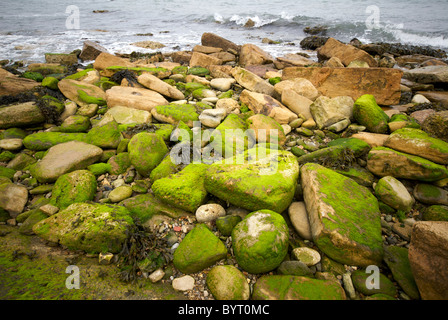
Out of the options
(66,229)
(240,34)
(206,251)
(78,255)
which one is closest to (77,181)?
(66,229)

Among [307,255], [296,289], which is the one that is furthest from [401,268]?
[296,289]

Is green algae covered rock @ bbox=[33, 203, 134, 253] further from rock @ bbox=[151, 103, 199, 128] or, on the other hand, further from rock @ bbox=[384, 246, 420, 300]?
rock @ bbox=[384, 246, 420, 300]

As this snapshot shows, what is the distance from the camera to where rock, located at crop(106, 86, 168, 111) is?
17.0 ft

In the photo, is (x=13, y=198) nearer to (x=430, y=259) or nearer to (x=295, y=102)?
(x=430, y=259)

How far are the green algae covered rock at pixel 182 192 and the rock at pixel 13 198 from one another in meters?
Result: 1.91

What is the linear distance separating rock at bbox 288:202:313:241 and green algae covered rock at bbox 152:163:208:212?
1221 mm

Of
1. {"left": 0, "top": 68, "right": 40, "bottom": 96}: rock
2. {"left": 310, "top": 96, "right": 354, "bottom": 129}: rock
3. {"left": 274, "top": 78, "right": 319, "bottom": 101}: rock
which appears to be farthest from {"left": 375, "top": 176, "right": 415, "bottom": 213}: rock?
{"left": 0, "top": 68, "right": 40, "bottom": 96}: rock

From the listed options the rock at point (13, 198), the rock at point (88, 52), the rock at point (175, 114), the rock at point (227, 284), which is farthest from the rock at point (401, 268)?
the rock at point (88, 52)

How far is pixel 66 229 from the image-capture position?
2533 mm

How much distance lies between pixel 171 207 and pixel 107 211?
0.80 meters

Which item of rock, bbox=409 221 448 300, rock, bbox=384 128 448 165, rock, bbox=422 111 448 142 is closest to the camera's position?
rock, bbox=409 221 448 300

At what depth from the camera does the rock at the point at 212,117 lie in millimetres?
4562

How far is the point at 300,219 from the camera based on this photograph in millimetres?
2824

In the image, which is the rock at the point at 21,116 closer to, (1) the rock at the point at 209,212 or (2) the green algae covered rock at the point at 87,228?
(2) the green algae covered rock at the point at 87,228
